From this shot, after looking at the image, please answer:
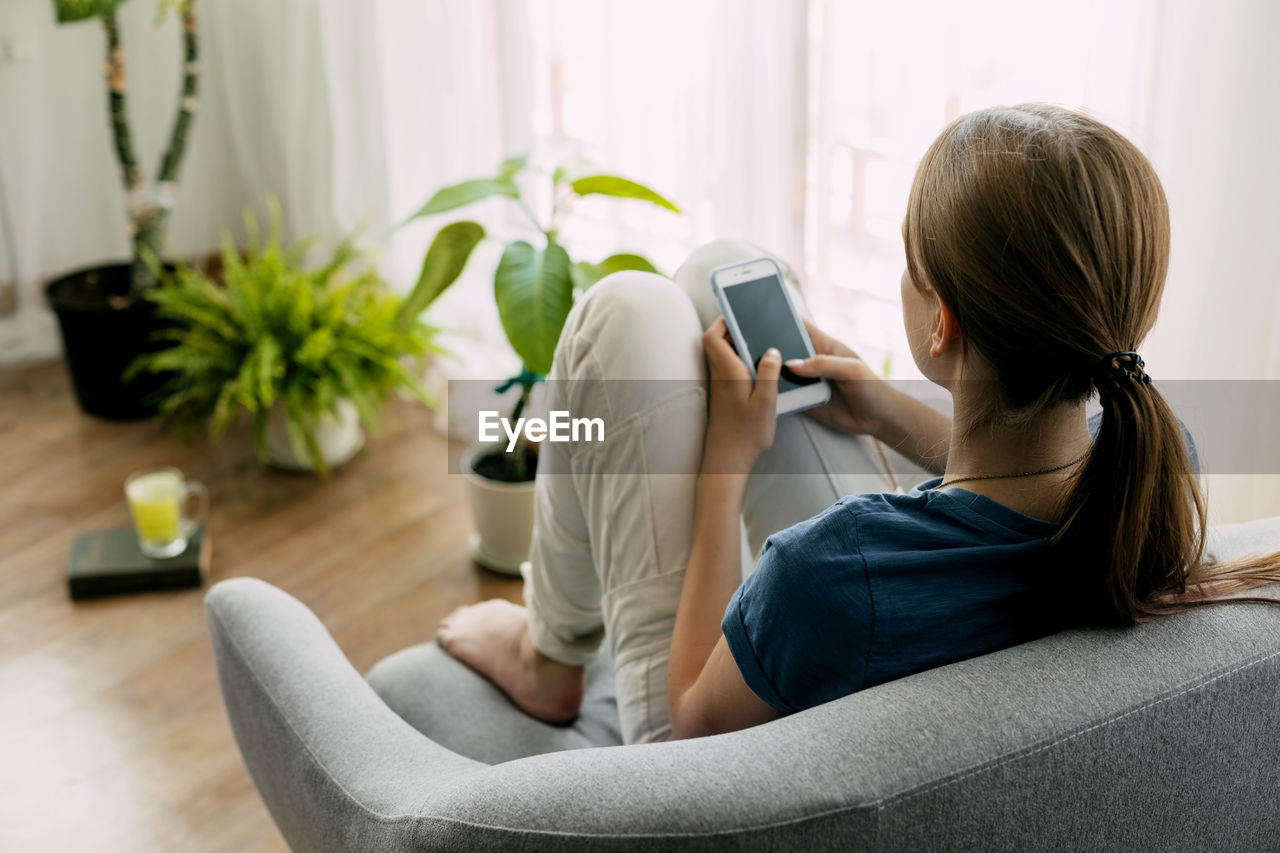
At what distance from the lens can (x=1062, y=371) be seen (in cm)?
76

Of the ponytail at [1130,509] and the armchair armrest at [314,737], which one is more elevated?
the ponytail at [1130,509]

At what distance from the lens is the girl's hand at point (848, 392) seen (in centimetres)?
112

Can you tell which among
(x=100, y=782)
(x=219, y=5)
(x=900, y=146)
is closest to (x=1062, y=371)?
(x=900, y=146)

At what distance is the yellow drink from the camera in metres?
2.01

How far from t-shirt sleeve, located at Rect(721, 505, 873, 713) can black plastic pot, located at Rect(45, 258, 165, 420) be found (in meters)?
2.16

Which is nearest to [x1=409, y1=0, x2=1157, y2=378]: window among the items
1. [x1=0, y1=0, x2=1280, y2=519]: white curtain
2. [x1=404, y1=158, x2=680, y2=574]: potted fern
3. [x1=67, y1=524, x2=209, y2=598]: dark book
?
[x1=0, y1=0, x2=1280, y2=519]: white curtain

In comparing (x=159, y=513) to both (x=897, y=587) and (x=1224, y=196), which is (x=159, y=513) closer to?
(x=897, y=587)

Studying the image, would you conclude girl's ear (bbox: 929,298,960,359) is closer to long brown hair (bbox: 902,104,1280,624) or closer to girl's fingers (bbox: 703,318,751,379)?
long brown hair (bbox: 902,104,1280,624)

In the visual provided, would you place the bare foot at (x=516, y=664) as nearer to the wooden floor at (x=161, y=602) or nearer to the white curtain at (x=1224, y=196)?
the wooden floor at (x=161, y=602)

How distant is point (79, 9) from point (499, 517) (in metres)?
1.34

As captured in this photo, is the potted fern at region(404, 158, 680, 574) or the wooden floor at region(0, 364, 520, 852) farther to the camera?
the potted fern at region(404, 158, 680, 574)

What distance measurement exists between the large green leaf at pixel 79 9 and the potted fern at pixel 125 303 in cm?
20

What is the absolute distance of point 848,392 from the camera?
1.14m

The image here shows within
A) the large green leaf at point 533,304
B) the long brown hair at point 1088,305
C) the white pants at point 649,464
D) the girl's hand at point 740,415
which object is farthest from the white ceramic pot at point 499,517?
the long brown hair at point 1088,305
